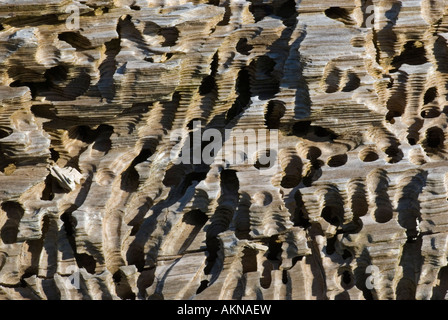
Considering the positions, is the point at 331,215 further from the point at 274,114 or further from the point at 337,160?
the point at 274,114

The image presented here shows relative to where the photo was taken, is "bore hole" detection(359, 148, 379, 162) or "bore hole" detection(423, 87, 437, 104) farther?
"bore hole" detection(423, 87, 437, 104)

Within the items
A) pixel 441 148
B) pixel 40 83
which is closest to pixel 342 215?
pixel 441 148

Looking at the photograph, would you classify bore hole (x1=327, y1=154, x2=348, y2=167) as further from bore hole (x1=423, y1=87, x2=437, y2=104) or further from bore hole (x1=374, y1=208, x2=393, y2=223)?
bore hole (x1=423, y1=87, x2=437, y2=104)

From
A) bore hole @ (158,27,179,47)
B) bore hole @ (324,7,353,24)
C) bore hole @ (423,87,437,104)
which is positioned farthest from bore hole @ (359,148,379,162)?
bore hole @ (158,27,179,47)

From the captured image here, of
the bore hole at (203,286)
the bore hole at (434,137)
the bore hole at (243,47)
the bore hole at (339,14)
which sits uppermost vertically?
the bore hole at (339,14)

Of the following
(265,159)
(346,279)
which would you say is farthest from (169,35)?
(346,279)

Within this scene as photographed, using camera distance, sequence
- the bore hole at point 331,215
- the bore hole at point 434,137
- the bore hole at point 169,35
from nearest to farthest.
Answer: the bore hole at point 331,215, the bore hole at point 434,137, the bore hole at point 169,35

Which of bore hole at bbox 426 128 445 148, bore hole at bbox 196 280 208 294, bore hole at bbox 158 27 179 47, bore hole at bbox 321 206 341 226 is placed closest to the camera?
bore hole at bbox 196 280 208 294

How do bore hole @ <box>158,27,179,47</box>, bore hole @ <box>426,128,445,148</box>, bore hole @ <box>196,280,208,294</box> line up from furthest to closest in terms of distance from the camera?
bore hole @ <box>158,27,179,47</box> → bore hole @ <box>426,128,445,148</box> → bore hole @ <box>196,280,208,294</box>

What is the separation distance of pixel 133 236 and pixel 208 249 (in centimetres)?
37

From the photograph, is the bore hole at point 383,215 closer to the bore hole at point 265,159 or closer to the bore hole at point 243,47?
the bore hole at point 265,159

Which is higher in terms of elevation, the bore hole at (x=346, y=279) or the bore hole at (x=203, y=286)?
the bore hole at (x=203, y=286)

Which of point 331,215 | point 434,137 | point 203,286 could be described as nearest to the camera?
point 203,286

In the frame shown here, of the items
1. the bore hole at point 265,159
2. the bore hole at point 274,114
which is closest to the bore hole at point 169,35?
the bore hole at point 274,114
